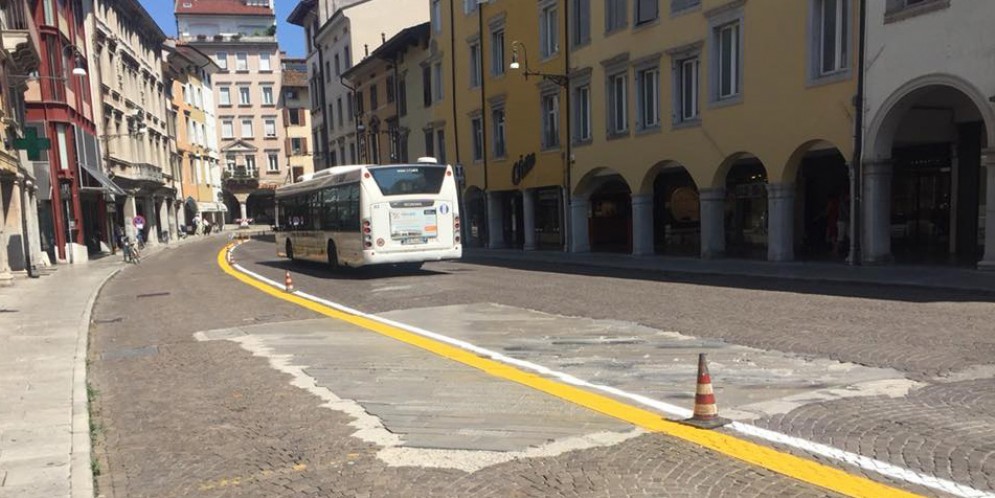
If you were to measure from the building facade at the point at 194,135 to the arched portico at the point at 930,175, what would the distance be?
51.6 metres

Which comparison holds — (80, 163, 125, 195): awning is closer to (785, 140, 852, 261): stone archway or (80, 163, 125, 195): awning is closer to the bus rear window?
the bus rear window

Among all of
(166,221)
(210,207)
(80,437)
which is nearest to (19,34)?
(80,437)

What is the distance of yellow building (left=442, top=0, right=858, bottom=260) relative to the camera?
57.8ft

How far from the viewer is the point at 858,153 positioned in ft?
52.9

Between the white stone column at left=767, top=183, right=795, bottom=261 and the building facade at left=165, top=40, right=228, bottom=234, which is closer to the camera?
the white stone column at left=767, top=183, right=795, bottom=261

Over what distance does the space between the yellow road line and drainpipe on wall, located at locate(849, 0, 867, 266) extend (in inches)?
479

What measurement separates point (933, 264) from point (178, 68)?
57745mm

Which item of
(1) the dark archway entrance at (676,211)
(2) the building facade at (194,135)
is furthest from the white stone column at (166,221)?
(1) the dark archway entrance at (676,211)

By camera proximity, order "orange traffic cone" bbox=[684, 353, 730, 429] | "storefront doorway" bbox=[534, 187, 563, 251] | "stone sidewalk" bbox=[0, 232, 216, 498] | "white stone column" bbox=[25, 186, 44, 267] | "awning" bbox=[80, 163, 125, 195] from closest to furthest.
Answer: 1. "stone sidewalk" bbox=[0, 232, 216, 498]
2. "orange traffic cone" bbox=[684, 353, 730, 429]
3. "white stone column" bbox=[25, 186, 44, 267]
4. "storefront doorway" bbox=[534, 187, 563, 251]
5. "awning" bbox=[80, 163, 125, 195]

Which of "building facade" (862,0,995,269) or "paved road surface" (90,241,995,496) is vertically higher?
"building facade" (862,0,995,269)

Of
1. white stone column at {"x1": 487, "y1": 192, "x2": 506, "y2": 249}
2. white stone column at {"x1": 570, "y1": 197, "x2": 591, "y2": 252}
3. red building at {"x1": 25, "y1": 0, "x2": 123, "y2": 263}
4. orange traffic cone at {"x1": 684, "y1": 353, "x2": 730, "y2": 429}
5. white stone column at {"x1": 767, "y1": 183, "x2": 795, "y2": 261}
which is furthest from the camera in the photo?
white stone column at {"x1": 487, "y1": 192, "x2": 506, "y2": 249}

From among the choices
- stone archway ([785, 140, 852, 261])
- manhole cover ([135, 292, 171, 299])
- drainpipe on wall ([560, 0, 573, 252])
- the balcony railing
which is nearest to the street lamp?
drainpipe on wall ([560, 0, 573, 252])

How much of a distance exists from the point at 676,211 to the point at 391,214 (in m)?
13.8

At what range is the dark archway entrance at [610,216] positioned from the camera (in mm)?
29266
